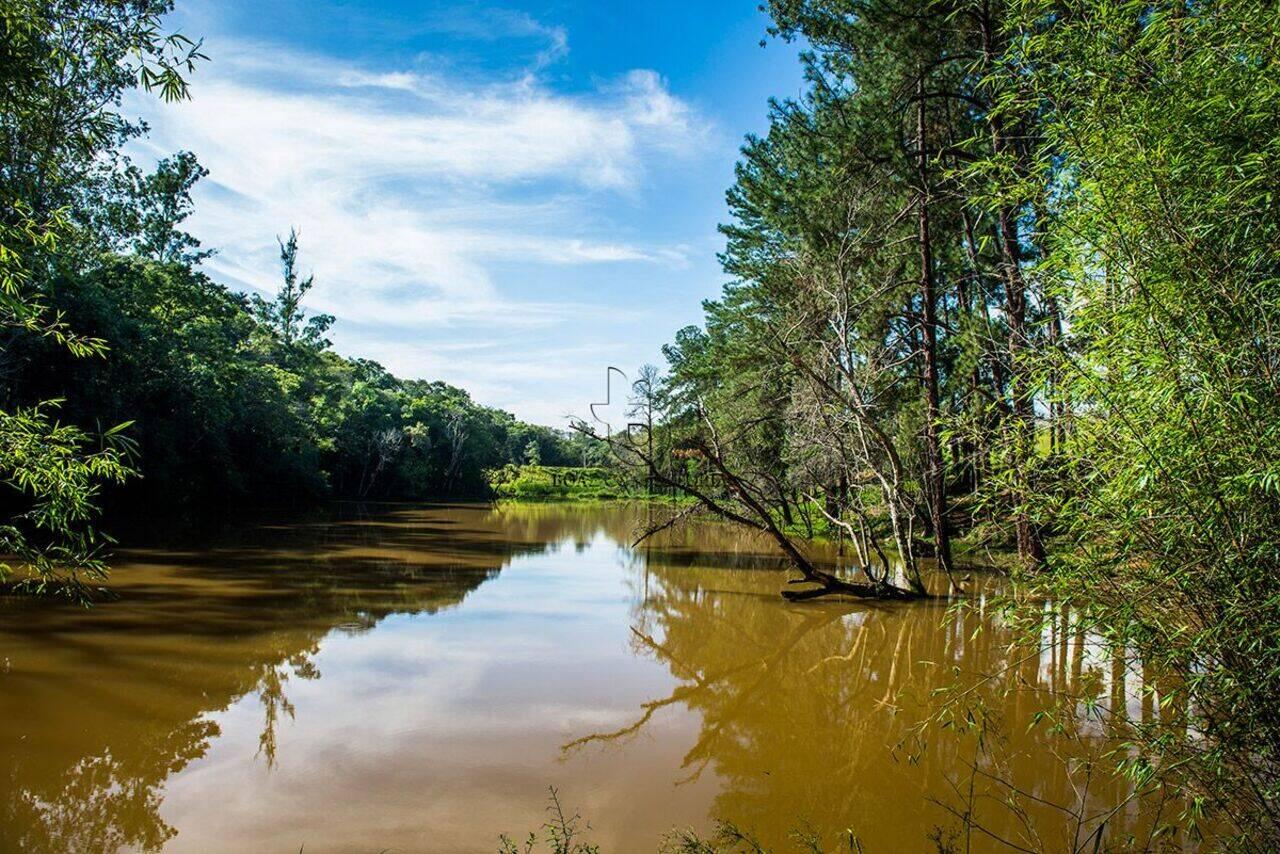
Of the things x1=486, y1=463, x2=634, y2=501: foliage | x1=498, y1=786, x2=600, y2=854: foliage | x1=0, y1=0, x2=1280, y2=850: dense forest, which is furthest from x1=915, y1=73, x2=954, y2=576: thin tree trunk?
x1=486, y1=463, x2=634, y2=501: foliage

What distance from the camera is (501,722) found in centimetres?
579

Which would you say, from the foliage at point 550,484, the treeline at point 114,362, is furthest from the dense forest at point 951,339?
the foliage at point 550,484

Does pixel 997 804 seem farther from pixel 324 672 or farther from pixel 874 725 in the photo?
pixel 324 672

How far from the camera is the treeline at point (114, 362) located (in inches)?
148

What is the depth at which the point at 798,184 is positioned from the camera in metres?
13.9

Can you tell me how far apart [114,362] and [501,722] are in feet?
57.4

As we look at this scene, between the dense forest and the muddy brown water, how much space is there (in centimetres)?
55

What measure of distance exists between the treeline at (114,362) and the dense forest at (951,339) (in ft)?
0.25

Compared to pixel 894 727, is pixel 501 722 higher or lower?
lower

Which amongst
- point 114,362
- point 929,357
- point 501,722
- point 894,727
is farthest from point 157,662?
point 114,362

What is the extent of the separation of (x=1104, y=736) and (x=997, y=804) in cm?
153

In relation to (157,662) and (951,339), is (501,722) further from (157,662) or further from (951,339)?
(951,339)

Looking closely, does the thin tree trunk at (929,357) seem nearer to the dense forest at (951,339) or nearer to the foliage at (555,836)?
the dense forest at (951,339)

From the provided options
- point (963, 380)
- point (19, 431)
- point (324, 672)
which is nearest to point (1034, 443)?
point (19, 431)
